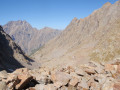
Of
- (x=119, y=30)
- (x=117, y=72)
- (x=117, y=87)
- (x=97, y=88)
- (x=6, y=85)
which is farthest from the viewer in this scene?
(x=119, y=30)

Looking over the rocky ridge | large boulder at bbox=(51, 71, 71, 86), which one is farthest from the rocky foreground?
the rocky ridge

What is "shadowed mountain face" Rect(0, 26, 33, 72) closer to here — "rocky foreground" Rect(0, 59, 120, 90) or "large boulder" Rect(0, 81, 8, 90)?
"rocky foreground" Rect(0, 59, 120, 90)

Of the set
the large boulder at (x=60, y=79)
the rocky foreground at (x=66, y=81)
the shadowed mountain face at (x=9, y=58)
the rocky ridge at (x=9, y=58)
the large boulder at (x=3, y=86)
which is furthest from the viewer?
the rocky ridge at (x=9, y=58)

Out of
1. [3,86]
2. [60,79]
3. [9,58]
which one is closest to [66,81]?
[60,79]

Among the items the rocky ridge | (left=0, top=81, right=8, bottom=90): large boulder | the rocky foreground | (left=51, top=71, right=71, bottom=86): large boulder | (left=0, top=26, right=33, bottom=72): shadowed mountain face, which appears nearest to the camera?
(left=0, top=81, right=8, bottom=90): large boulder

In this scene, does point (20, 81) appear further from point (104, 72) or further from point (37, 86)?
point (104, 72)

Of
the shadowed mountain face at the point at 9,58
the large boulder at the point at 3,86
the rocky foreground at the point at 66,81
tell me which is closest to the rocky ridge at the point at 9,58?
the shadowed mountain face at the point at 9,58

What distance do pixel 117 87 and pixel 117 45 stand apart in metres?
52.3

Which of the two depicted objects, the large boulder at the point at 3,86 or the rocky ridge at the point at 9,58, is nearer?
the large boulder at the point at 3,86

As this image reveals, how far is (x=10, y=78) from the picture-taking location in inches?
450

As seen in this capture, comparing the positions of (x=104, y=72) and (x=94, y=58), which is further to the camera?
(x=94, y=58)

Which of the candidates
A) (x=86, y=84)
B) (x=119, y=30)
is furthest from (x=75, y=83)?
(x=119, y=30)

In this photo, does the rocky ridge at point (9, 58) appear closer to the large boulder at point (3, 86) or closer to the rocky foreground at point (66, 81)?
the rocky foreground at point (66, 81)

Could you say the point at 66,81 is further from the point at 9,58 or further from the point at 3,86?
the point at 9,58
